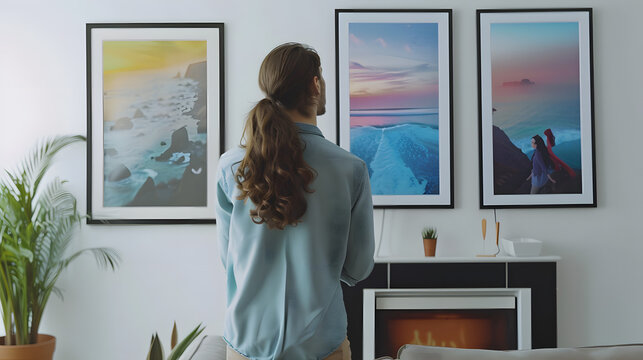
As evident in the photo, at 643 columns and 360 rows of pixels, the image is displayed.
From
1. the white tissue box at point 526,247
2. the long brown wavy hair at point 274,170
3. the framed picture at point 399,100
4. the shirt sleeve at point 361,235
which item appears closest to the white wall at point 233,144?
the framed picture at point 399,100

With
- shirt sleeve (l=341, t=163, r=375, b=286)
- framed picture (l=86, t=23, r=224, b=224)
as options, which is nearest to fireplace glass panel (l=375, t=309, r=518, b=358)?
framed picture (l=86, t=23, r=224, b=224)

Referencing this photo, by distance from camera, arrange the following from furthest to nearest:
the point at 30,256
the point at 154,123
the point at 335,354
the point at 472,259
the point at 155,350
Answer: the point at 154,123
the point at 472,259
the point at 30,256
the point at 155,350
the point at 335,354

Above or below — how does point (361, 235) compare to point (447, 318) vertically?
above

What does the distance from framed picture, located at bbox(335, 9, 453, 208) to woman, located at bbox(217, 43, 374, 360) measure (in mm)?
1664

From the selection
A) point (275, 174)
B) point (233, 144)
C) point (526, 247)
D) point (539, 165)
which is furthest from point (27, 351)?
point (539, 165)

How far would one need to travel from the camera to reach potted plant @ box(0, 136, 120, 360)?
8.51 ft

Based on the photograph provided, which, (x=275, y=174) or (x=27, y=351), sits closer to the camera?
(x=275, y=174)

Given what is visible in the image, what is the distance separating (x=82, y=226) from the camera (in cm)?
295

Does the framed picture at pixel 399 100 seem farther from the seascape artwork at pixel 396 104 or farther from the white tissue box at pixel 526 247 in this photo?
the white tissue box at pixel 526 247

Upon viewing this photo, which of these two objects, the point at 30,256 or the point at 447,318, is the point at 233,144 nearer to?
the point at 30,256

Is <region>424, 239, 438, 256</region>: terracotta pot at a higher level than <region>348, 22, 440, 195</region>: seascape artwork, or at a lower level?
lower

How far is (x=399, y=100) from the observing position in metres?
2.94

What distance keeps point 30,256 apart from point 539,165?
2.54 m

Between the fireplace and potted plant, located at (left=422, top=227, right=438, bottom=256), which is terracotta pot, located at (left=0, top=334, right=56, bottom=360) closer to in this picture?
the fireplace
